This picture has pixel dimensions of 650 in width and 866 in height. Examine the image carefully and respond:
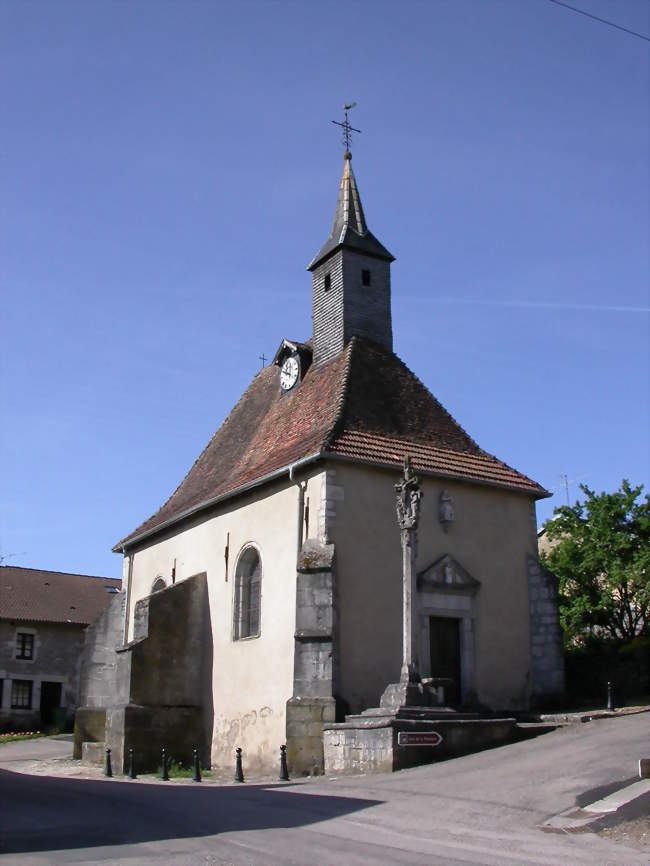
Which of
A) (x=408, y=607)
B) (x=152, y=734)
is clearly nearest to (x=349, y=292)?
(x=408, y=607)

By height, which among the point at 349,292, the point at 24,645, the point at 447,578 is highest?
the point at 349,292

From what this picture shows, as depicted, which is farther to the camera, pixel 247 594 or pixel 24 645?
pixel 24 645

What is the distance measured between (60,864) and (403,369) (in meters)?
16.2

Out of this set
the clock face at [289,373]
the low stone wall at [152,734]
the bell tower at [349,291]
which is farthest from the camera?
the clock face at [289,373]

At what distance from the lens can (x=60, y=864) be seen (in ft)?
24.2

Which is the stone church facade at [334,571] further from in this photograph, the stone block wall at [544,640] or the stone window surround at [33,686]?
the stone window surround at [33,686]

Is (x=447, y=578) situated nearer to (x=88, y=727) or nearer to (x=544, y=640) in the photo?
(x=544, y=640)

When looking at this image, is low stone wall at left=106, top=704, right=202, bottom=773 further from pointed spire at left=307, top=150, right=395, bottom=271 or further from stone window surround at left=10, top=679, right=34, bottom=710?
stone window surround at left=10, top=679, right=34, bottom=710

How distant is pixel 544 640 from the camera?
1983 cm

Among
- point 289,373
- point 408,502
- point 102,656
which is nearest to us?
point 408,502

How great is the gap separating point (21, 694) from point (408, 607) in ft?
87.0

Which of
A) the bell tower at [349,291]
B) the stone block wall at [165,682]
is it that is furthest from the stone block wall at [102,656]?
the bell tower at [349,291]

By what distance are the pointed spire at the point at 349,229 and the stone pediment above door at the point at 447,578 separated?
320 inches

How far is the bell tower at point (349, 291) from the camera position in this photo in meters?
22.2
